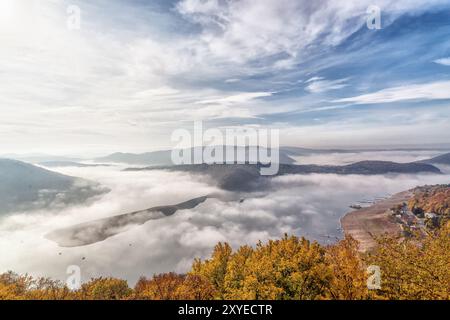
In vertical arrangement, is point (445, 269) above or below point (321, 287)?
above

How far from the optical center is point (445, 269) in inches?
1152
